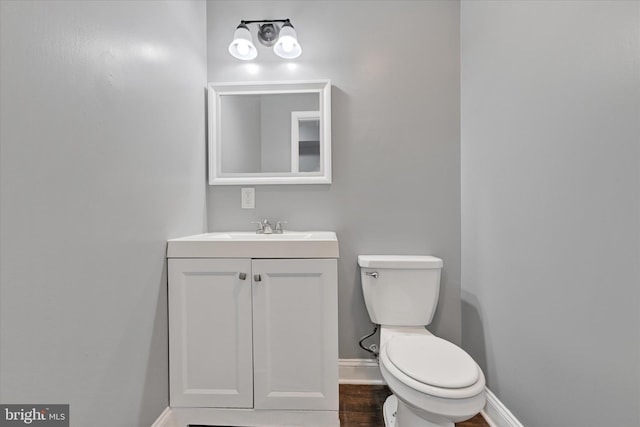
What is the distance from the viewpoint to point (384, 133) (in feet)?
5.40

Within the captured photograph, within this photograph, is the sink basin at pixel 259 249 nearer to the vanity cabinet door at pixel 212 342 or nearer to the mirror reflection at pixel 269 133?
the vanity cabinet door at pixel 212 342

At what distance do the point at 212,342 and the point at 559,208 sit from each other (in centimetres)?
147

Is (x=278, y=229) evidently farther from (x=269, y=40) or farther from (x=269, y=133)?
(x=269, y=40)

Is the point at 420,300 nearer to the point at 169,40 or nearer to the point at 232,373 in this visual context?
the point at 232,373

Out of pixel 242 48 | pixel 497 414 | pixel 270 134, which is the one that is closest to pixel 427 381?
pixel 497 414

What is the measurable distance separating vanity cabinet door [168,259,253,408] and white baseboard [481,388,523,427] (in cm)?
114

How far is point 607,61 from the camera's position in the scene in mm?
751

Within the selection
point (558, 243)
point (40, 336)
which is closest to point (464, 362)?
point (558, 243)

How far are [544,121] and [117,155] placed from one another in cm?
154

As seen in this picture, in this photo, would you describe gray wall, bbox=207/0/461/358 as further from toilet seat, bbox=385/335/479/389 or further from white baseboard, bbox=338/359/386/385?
toilet seat, bbox=385/335/479/389

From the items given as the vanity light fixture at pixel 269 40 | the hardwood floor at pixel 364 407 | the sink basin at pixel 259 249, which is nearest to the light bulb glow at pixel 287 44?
the vanity light fixture at pixel 269 40

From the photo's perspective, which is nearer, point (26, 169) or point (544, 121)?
point (26, 169)

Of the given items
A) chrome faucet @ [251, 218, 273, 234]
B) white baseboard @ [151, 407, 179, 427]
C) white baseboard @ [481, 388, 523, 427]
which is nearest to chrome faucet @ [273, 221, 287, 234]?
chrome faucet @ [251, 218, 273, 234]

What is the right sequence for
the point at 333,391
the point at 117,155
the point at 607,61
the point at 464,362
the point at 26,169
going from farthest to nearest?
the point at 333,391 < the point at 464,362 < the point at 117,155 < the point at 607,61 < the point at 26,169
